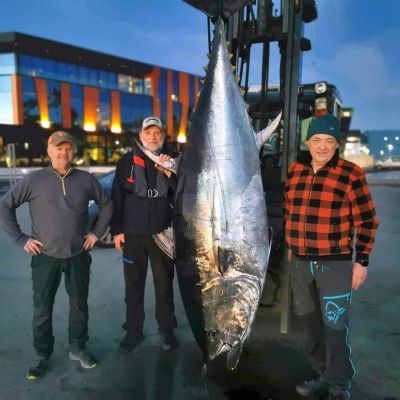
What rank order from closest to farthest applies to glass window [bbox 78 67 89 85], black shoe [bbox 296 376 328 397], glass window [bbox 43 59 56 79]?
1. black shoe [bbox 296 376 328 397]
2. glass window [bbox 43 59 56 79]
3. glass window [bbox 78 67 89 85]

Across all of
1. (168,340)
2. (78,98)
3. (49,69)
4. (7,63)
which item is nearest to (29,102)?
(78,98)

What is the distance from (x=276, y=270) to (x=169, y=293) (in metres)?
0.92

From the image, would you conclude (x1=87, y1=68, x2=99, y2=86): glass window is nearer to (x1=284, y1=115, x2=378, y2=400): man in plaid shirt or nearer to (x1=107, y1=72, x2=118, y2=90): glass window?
(x1=107, y1=72, x2=118, y2=90): glass window

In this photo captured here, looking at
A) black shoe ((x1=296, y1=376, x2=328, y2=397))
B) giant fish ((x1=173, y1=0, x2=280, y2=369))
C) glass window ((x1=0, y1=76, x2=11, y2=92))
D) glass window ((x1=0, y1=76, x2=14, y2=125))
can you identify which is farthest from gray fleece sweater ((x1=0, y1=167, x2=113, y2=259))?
glass window ((x1=0, y1=76, x2=11, y2=92))

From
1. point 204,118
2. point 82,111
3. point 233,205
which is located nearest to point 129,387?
point 233,205

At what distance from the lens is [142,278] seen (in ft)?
10.3

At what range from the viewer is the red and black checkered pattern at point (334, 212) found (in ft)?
7.41

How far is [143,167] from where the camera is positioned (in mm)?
2957

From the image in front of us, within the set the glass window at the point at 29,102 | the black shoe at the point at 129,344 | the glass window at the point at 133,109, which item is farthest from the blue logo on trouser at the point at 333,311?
the glass window at the point at 133,109

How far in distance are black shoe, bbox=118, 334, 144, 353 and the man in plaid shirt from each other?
1.37 metres

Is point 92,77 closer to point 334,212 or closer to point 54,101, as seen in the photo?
point 54,101

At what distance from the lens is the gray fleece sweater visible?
271 centimetres

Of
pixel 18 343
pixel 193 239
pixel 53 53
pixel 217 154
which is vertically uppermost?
pixel 53 53

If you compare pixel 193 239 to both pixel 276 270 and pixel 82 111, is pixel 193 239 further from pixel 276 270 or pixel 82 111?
pixel 82 111
